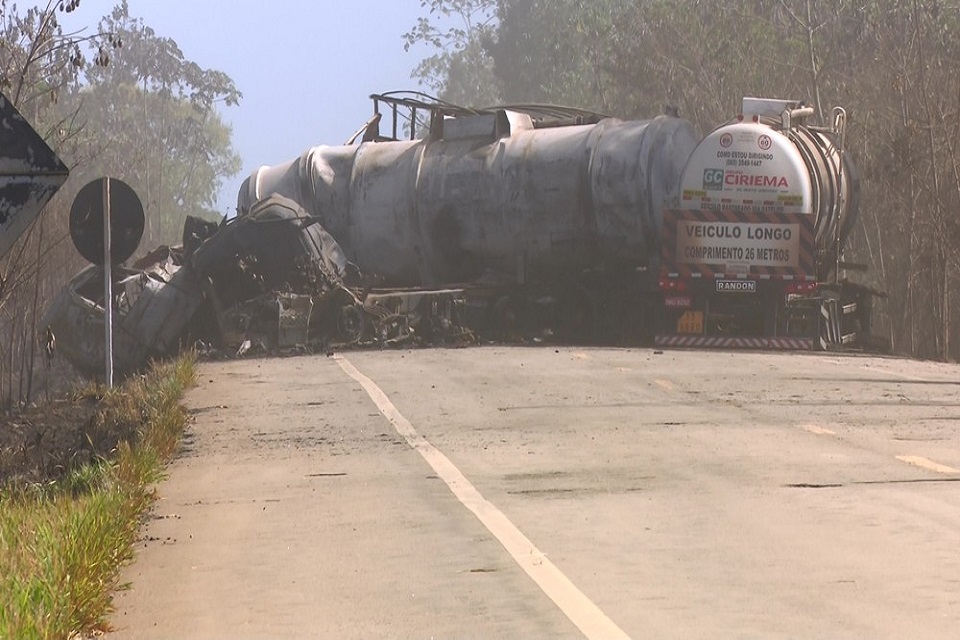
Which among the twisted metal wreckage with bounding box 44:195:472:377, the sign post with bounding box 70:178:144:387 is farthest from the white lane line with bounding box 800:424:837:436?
the twisted metal wreckage with bounding box 44:195:472:377

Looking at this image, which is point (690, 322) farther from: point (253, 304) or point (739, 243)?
point (253, 304)

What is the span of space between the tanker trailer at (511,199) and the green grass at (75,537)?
13737 millimetres

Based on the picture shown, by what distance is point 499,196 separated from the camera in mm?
28953

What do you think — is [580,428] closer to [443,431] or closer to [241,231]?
[443,431]

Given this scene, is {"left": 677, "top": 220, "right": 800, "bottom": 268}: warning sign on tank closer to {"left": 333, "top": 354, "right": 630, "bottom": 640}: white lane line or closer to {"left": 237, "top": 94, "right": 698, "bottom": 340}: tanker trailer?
{"left": 237, "top": 94, "right": 698, "bottom": 340}: tanker trailer

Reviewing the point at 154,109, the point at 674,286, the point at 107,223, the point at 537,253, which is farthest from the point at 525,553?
the point at 154,109

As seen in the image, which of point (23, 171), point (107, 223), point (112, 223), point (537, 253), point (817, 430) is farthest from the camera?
point (537, 253)

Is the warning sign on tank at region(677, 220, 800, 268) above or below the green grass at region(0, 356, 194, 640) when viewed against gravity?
above

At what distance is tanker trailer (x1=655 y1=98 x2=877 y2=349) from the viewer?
2545cm

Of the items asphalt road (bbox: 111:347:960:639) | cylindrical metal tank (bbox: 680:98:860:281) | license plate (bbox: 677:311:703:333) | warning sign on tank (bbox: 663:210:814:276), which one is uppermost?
cylindrical metal tank (bbox: 680:98:860:281)

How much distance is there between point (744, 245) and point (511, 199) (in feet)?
15.2

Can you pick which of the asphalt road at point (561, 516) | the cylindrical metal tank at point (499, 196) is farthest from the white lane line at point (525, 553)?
the cylindrical metal tank at point (499, 196)

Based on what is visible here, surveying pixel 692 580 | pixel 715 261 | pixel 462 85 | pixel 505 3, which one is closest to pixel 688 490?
pixel 692 580

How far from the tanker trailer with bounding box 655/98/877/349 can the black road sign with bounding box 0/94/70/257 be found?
61.4 feet
